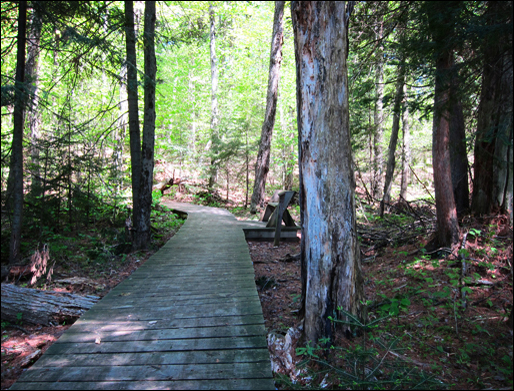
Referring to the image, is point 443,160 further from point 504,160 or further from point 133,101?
point 133,101

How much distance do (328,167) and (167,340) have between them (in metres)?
2.41

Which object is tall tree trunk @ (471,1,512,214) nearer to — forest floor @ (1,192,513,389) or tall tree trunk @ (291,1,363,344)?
forest floor @ (1,192,513,389)

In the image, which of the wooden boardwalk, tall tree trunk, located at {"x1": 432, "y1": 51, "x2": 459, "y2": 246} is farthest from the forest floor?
the wooden boardwalk

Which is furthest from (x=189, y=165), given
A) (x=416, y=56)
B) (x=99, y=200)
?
(x=416, y=56)

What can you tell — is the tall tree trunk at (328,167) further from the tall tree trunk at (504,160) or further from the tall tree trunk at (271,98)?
the tall tree trunk at (271,98)

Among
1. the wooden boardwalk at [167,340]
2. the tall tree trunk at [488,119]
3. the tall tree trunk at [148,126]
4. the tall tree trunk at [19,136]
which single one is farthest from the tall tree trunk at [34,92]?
the tall tree trunk at [488,119]

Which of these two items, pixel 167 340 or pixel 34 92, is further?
pixel 34 92

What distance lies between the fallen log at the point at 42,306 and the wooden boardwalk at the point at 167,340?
0.58 meters

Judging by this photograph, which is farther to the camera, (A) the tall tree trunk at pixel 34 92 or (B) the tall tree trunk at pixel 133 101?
(B) the tall tree trunk at pixel 133 101

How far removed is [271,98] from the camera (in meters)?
13.2

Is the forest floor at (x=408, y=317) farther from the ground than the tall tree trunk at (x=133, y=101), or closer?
closer

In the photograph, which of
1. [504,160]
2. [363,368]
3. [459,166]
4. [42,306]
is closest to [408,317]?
[363,368]

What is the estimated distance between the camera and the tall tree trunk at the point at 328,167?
3180mm

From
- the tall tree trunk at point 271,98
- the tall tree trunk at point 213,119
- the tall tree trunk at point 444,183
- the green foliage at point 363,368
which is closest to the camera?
the green foliage at point 363,368
